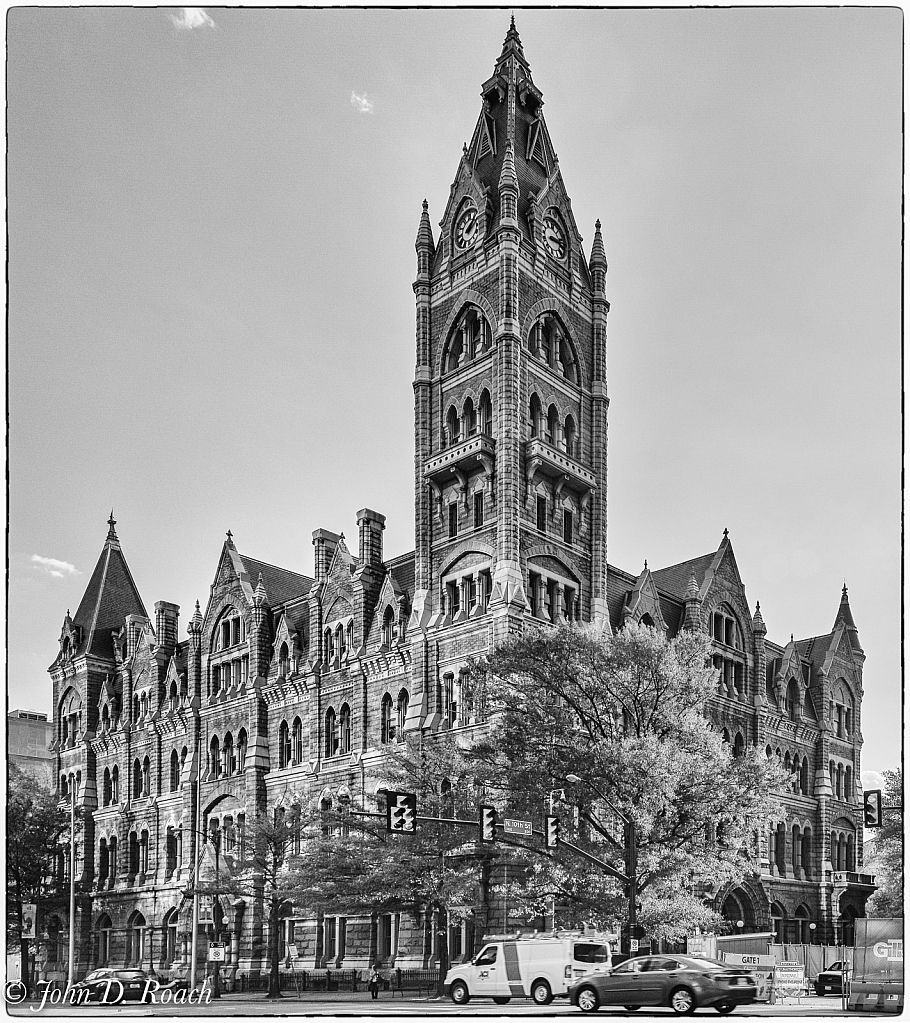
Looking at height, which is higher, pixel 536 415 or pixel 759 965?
pixel 536 415

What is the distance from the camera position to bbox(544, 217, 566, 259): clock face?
5928 cm

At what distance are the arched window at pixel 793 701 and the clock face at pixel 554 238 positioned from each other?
1076 inches

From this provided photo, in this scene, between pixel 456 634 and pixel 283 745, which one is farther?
pixel 283 745

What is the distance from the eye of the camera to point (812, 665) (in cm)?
7375

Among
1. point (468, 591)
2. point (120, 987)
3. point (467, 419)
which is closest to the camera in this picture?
point (120, 987)

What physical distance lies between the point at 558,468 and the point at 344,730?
15.7 meters

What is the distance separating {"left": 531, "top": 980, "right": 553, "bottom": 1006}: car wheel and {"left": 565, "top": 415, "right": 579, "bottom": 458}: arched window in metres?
28.2

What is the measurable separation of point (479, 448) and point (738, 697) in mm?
21290

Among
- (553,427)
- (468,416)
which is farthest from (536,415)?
(468,416)

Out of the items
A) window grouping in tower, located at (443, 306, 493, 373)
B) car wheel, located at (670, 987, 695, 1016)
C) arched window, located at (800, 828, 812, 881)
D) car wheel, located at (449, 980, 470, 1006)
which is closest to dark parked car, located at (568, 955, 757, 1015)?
car wheel, located at (670, 987, 695, 1016)

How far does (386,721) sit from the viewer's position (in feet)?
185

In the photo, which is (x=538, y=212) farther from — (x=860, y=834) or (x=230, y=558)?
(x=860, y=834)

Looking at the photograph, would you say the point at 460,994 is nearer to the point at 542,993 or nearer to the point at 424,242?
the point at 542,993

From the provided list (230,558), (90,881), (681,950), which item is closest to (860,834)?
(681,950)
